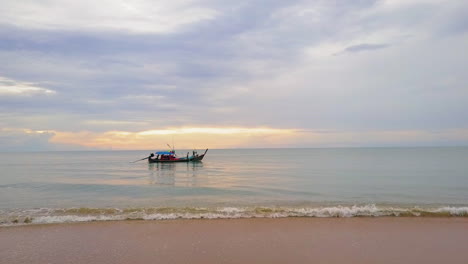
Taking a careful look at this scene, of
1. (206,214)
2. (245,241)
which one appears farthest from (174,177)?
(245,241)

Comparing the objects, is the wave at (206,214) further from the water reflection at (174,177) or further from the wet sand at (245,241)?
the water reflection at (174,177)

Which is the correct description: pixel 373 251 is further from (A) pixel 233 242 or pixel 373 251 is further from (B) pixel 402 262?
(A) pixel 233 242

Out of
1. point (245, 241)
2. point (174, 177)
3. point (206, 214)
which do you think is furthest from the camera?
point (174, 177)

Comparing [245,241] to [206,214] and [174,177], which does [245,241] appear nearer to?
[206,214]

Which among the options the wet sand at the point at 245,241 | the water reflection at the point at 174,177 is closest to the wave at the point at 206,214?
the wet sand at the point at 245,241

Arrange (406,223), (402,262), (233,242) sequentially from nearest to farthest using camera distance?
(402,262) < (233,242) < (406,223)

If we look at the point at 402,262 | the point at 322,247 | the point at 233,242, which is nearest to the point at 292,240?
the point at 322,247

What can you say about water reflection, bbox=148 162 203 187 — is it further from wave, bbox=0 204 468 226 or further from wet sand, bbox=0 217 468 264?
wet sand, bbox=0 217 468 264

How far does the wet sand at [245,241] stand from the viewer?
7.32 metres

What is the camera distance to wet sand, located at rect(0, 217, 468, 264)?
7.32 meters

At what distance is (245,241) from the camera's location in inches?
329

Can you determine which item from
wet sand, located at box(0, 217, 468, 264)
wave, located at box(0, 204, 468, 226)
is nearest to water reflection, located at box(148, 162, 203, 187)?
wave, located at box(0, 204, 468, 226)

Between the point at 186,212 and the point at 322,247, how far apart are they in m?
6.22

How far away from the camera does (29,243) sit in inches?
336
